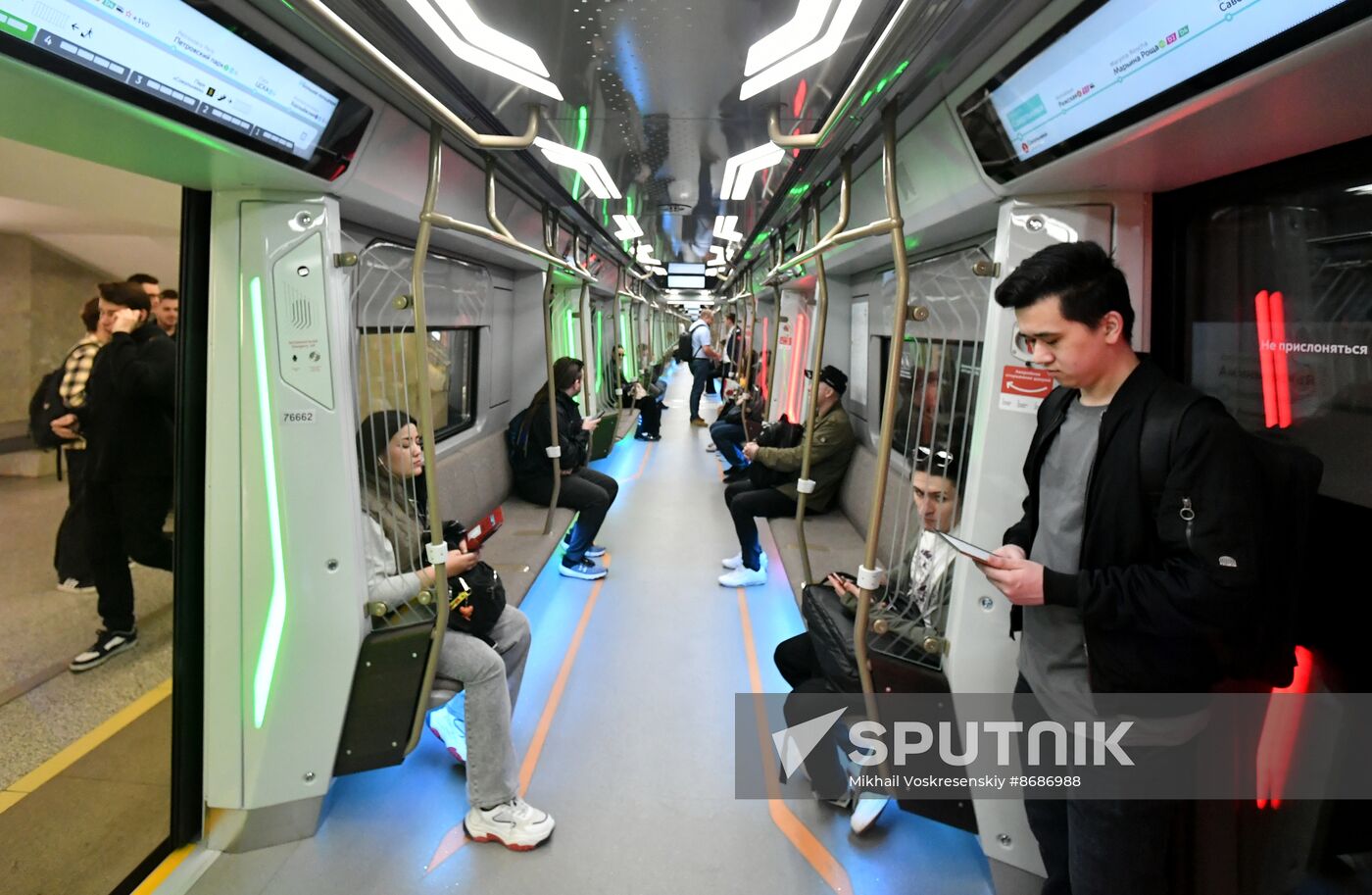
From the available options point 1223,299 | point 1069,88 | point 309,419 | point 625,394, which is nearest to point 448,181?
point 309,419

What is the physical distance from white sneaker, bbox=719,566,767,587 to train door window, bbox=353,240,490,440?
2.60 m

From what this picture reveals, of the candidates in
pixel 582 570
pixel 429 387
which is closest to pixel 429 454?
pixel 429 387

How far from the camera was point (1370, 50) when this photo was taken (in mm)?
1155

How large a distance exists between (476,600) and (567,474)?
2.91 m

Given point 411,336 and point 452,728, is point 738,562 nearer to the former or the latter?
point 452,728

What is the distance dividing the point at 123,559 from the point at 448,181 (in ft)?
9.42

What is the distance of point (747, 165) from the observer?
170 inches

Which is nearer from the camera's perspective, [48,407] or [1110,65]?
[1110,65]

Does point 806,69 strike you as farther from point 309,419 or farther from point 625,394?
point 625,394

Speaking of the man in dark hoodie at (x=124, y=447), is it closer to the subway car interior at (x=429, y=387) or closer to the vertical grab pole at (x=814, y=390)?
the subway car interior at (x=429, y=387)

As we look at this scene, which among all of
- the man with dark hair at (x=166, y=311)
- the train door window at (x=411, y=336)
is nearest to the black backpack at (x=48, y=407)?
the man with dark hair at (x=166, y=311)

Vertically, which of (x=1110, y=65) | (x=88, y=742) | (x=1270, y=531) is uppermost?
(x=1110, y=65)

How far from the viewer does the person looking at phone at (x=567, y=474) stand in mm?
5570

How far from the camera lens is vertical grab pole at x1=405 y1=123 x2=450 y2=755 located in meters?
2.50
